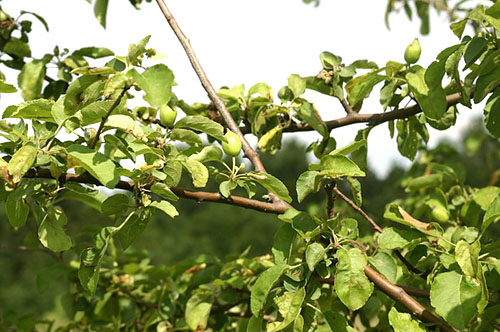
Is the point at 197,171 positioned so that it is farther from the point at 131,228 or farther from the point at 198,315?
the point at 198,315

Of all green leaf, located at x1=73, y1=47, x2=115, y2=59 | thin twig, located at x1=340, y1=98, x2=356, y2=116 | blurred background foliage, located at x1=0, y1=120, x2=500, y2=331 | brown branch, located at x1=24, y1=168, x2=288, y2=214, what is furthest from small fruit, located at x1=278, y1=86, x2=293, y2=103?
blurred background foliage, located at x1=0, y1=120, x2=500, y2=331

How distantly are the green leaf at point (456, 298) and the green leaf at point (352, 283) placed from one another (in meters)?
0.12

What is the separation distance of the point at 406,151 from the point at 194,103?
59 cm

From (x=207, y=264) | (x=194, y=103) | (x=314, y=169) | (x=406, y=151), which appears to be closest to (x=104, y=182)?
(x=314, y=169)

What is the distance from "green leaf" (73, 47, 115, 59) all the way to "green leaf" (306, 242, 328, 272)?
1.08 m

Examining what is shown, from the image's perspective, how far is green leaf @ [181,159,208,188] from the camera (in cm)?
105

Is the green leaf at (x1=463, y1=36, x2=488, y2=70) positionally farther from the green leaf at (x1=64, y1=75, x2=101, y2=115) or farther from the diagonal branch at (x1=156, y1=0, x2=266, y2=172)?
the green leaf at (x1=64, y1=75, x2=101, y2=115)

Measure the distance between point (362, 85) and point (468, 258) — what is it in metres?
0.55

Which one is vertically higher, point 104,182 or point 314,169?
point 104,182

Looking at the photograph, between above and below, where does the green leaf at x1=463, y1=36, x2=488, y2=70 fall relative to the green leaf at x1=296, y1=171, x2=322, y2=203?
above

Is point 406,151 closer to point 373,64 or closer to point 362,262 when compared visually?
point 373,64

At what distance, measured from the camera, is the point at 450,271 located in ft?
3.56

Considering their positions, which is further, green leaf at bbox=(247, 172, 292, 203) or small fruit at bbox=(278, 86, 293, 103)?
small fruit at bbox=(278, 86, 293, 103)

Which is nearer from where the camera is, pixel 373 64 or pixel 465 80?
pixel 465 80
